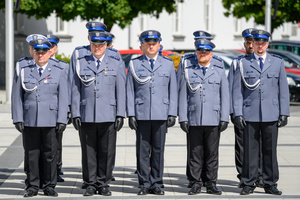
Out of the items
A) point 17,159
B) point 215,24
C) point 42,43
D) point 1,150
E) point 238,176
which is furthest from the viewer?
point 215,24

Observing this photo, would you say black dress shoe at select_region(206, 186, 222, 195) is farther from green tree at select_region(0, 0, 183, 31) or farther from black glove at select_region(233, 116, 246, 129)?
green tree at select_region(0, 0, 183, 31)

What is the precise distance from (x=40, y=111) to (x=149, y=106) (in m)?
1.19

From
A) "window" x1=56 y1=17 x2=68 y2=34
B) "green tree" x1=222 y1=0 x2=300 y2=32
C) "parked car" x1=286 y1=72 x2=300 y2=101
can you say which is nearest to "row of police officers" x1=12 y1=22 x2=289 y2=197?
"parked car" x1=286 y1=72 x2=300 y2=101

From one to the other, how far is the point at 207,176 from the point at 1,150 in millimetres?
4667

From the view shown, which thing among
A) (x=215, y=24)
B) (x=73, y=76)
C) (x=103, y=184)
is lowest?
(x=103, y=184)

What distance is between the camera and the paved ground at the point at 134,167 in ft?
29.4

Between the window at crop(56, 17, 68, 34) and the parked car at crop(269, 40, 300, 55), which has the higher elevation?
the window at crop(56, 17, 68, 34)

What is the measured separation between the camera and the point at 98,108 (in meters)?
8.78

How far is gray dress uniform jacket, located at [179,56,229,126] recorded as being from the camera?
8.86 m

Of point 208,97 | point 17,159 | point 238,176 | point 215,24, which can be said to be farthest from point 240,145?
point 215,24

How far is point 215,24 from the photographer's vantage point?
41.0m

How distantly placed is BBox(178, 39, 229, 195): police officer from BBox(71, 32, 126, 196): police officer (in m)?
0.72

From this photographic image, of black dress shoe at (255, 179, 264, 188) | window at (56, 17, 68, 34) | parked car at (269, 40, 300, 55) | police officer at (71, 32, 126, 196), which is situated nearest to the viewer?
police officer at (71, 32, 126, 196)

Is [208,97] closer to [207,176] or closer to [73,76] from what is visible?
[207,176]
